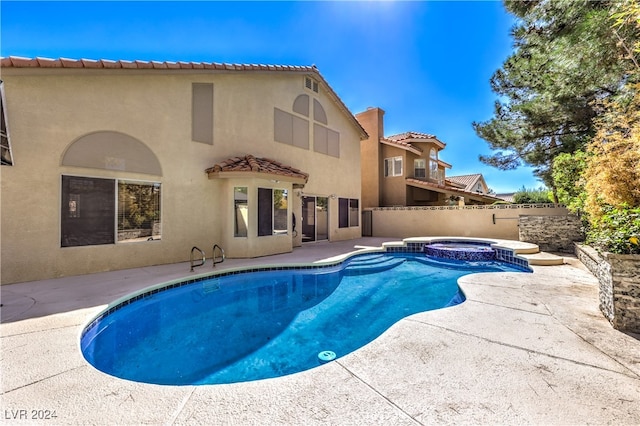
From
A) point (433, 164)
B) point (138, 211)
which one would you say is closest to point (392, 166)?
point (433, 164)

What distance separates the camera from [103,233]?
27.9ft

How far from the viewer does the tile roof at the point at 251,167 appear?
10.5 metres

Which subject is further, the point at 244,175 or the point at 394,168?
the point at 394,168

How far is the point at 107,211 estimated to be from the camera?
8.59 metres

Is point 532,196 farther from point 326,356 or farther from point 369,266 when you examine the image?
point 326,356

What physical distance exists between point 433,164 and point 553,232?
508 inches

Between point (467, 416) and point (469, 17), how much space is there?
1555 centimetres

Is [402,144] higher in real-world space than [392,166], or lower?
higher

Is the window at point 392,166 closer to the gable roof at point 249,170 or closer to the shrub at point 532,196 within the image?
the shrub at point 532,196

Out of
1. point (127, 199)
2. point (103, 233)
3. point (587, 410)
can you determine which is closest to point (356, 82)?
point (127, 199)

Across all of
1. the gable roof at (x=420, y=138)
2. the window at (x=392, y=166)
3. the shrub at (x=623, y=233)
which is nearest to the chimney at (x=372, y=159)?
the window at (x=392, y=166)

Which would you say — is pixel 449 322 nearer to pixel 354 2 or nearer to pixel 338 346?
pixel 338 346

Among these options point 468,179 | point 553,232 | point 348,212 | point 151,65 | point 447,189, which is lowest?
point 553,232

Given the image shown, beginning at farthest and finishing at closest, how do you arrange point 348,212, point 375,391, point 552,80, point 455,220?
point 348,212
point 455,220
point 552,80
point 375,391
